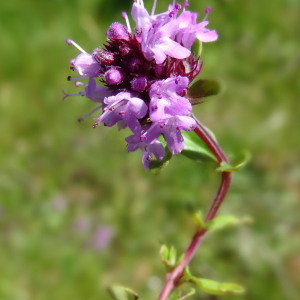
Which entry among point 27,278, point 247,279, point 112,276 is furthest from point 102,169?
point 247,279

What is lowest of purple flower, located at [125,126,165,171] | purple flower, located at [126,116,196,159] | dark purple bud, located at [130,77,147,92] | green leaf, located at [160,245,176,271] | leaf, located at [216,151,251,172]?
green leaf, located at [160,245,176,271]

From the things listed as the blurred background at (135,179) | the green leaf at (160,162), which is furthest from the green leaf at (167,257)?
the blurred background at (135,179)

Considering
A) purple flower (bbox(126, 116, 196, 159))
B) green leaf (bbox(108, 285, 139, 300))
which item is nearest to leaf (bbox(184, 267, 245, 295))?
green leaf (bbox(108, 285, 139, 300))

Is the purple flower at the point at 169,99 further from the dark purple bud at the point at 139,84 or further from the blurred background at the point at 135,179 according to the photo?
the blurred background at the point at 135,179

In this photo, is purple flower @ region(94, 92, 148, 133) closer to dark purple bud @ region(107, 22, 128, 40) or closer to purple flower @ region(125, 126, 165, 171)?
purple flower @ region(125, 126, 165, 171)

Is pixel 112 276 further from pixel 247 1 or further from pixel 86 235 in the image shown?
pixel 247 1

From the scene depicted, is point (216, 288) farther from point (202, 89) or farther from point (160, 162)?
point (202, 89)

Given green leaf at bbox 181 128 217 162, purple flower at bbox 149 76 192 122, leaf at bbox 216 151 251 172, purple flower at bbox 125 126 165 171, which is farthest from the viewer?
green leaf at bbox 181 128 217 162

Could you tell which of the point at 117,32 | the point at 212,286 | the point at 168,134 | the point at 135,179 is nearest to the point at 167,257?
the point at 212,286
